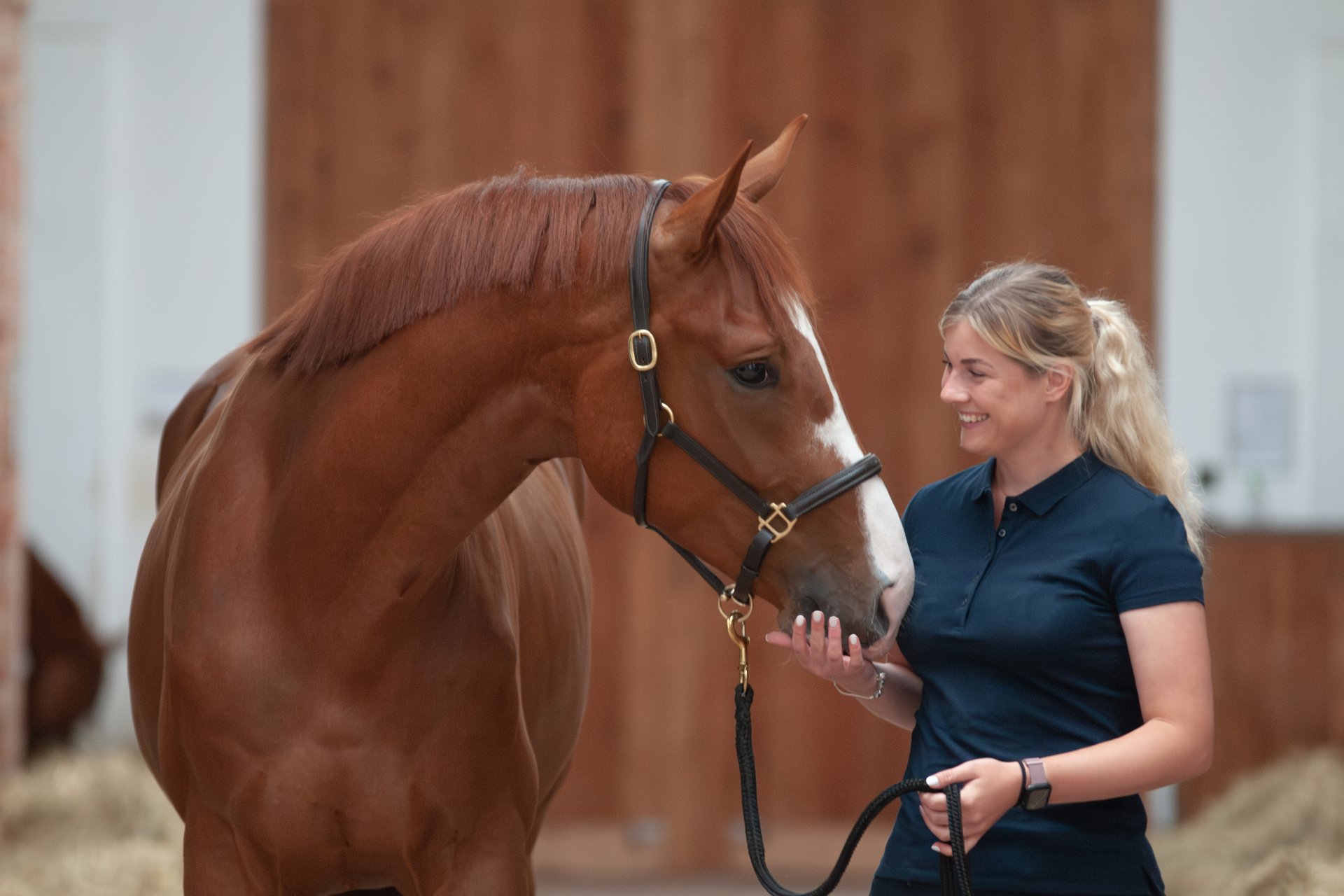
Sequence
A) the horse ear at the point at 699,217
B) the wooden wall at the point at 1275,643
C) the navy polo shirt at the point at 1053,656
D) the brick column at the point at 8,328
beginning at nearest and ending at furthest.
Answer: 1. the horse ear at the point at 699,217
2. the navy polo shirt at the point at 1053,656
3. the brick column at the point at 8,328
4. the wooden wall at the point at 1275,643

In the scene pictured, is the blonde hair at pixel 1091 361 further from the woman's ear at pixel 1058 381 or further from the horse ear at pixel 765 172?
the horse ear at pixel 765 172

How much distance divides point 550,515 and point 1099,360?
3.39 ft

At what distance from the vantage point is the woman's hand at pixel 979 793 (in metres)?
1.30

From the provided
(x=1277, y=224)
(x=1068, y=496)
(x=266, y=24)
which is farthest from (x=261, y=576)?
(x=1277, y=224)

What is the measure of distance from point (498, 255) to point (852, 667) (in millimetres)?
600

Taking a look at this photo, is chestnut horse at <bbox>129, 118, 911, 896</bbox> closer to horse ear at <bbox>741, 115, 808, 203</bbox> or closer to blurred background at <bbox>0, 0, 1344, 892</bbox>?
horse ear at <bbox>741, 115, 808, 203</bbox>

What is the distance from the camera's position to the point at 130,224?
382 cm

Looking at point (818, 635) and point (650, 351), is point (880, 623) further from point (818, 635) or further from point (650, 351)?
point (650, 351)

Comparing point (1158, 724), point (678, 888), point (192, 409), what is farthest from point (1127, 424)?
point (678, 888)

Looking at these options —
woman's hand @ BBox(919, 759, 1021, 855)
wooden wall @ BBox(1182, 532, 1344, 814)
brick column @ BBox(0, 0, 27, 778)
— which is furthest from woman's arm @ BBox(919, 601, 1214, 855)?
brick column @ BBox(0, 0, 27, 778)

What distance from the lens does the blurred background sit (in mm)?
3838

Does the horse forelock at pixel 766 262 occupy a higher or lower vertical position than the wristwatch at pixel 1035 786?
higher

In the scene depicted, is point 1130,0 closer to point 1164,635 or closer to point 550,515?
point 550,515

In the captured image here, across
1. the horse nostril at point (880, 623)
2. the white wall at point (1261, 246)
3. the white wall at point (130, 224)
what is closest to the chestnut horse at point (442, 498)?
the horse nostril at point (880, 623)
